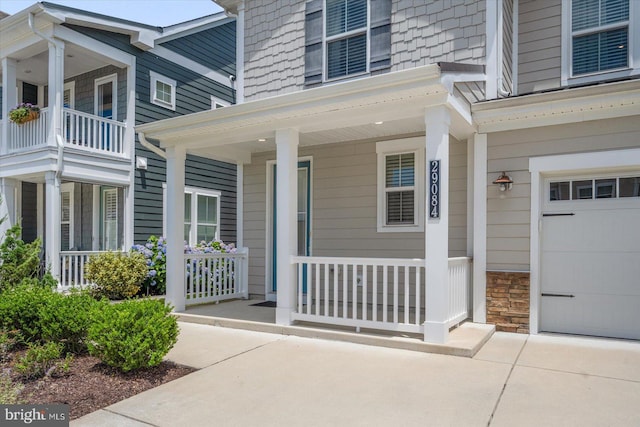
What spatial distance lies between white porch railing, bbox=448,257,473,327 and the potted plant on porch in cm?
851

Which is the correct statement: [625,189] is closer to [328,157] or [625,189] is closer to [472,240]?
[472,240]

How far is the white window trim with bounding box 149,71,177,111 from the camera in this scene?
10125 millimetres

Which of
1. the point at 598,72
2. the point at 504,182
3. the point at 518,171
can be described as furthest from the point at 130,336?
the point at 598,72

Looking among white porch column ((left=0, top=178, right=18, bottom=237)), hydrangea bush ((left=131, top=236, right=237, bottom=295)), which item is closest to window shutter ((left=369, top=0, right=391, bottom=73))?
hydrangea bush ((left=131, top=236, right=237, bottom=295))

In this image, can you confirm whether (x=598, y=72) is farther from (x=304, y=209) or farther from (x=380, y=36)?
(x=304, y=209)

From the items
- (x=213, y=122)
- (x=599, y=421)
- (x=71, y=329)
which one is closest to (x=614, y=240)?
(x=599, y=421)

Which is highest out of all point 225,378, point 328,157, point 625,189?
point 328,157

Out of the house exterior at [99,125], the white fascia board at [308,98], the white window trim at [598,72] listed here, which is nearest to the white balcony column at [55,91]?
the house exterior at [99,125]

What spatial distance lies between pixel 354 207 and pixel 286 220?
159cm

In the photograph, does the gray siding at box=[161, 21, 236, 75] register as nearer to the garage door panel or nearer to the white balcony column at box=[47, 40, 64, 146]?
the white balcony column at box=[47, 40, 64, 146]

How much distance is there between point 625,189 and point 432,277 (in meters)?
2.56

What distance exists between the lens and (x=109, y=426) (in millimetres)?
2924

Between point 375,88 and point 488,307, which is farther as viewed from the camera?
point 488,307

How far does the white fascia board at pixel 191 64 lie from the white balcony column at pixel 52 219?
151 inches
